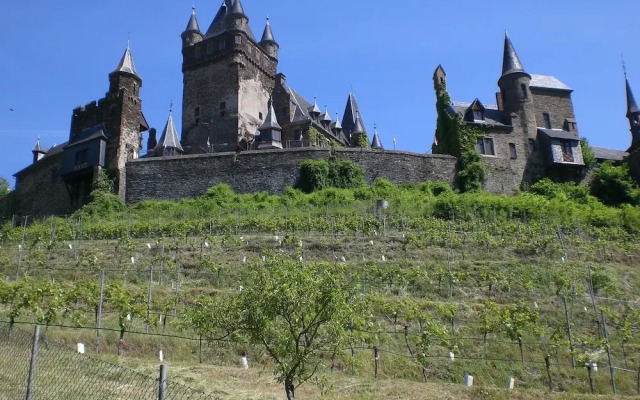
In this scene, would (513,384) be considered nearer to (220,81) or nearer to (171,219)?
(171,219)

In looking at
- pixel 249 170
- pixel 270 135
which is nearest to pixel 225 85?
pixel 270 135

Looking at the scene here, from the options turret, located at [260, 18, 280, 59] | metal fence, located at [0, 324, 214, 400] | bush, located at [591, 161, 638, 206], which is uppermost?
turret, located at [260, 18, 280, 59]

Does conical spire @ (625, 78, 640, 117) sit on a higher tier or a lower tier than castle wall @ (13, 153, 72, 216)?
higher

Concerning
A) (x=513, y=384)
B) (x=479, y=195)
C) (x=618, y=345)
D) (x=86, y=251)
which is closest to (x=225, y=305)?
(x=513, y=384)

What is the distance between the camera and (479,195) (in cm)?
3541

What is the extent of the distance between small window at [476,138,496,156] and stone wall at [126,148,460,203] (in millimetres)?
3516

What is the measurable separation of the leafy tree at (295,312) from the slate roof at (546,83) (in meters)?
40.1

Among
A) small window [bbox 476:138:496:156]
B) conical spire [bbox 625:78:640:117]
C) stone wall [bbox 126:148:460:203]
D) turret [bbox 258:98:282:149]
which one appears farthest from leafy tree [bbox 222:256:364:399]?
conical spire [bbox 625:78:640:117]

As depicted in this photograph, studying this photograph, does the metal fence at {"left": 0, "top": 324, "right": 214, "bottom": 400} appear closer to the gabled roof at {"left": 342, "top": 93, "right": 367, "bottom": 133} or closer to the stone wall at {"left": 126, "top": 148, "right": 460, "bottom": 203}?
the stone wall at {"left": 126, "top": 148, "right": 460, "bottom": 203}

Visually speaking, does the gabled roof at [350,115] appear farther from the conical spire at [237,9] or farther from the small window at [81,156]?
the small window at [81,156]

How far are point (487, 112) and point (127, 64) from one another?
979 inches

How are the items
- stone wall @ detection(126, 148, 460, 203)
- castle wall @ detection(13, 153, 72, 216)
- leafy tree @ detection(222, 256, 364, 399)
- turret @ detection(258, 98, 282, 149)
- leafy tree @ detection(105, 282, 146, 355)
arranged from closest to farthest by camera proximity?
leafy tree @ detection(222, 256, 364, 399) < leafy tree @ detection(105, 282, 146, 355) < stone wall @ detection(126, 148, 460, 203) < castle wall @ detection(13, 153, 72, 216) < turret @ detection(258, 98, 282, 149)

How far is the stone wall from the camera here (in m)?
37.2

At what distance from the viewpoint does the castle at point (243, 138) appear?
37.8m
